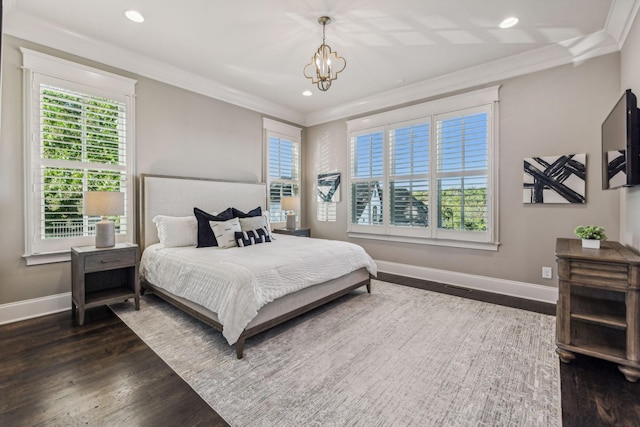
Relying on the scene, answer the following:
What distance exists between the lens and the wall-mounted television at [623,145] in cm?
239

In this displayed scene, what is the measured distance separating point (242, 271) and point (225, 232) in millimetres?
1266

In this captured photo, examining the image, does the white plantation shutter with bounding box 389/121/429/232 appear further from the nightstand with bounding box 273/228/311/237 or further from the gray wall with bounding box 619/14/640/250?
the gray wall with bounding box 619/14/640/250

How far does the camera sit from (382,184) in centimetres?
511

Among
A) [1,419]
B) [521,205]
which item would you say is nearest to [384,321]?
[521,205]

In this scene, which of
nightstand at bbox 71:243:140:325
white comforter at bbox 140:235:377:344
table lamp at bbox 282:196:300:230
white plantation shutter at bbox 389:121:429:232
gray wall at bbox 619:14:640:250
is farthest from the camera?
table lamp at bbox 282:196:300:230

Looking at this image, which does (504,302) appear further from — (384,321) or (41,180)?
(41,180)

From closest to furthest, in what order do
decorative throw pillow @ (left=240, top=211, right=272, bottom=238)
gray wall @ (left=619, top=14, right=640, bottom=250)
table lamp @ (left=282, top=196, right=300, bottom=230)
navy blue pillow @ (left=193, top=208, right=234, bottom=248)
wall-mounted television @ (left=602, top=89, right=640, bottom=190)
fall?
1. wall-mounted television @ (left=602, top=89, right=640, bottom=190)
2. gray wall @ (left=619, top=14, right=640, bottom=250)
3. navy blue pillow @ (left=193, top=208, right=234, bottom=248)
4. decorative throw pillow @ (left=240, top=211, right=272, bottom=238)
5. table lamp @ (left=282, top=196, right=300, bottom=230)

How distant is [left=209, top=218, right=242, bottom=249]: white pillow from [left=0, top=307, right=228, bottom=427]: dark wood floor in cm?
126

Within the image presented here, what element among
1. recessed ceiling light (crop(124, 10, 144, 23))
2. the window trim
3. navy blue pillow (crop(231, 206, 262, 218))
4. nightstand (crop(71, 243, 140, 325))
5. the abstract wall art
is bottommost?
nightstand (crop(71, 243, 140, 325))

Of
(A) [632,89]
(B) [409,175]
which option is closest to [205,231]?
(B) [409,175]

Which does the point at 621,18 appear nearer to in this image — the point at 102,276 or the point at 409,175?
the point at 409,175

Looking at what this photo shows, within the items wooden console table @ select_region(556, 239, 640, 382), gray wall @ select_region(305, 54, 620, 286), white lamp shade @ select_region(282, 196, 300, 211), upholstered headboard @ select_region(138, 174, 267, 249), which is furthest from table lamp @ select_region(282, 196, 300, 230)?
wooden console table @ select_region(556, 239, 640, 382)

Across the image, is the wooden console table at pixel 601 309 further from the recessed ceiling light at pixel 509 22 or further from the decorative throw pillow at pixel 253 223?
the decorative throw pillow at pixel 253 223

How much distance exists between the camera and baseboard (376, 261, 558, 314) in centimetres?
364
